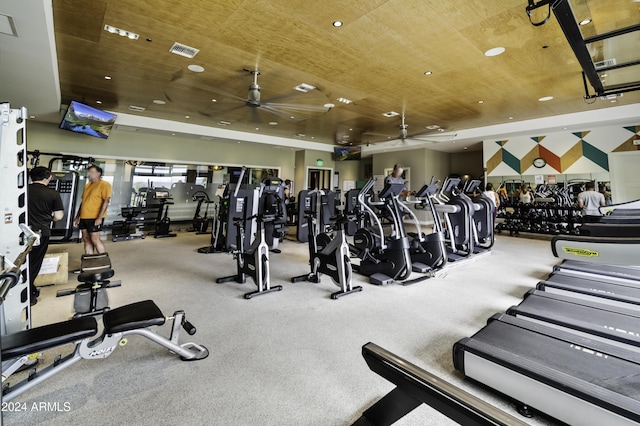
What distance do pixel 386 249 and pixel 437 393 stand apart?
3314 mm

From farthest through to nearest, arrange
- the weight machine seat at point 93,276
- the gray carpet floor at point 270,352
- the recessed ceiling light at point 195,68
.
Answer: the recessed ceiling light at point 195,68 → the weight machine seat at point 93,276 → the gray carpet floor at point 270,352

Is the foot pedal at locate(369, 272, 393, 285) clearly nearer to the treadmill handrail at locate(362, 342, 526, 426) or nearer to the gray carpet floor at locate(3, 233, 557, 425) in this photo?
the gray carpet floor at locate(3, 233, 557, 425)

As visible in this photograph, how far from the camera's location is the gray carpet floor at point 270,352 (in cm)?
171

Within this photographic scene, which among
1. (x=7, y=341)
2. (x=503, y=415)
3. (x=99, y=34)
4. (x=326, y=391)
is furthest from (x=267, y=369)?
(x=99, y=34)

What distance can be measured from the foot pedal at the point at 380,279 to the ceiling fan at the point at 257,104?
364cm

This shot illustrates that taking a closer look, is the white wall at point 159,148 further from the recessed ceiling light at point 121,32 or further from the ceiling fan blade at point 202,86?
the recessed ceiling light at point 121,32

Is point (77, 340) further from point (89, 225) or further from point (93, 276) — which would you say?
point (89, 225)

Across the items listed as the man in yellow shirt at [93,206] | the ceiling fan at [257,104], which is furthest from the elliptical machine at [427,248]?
the man in yellow shirt at [93,206]

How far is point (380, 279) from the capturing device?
407 centimetres

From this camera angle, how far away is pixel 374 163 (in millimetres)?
13234

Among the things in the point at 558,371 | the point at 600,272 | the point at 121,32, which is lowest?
the point at 558,371

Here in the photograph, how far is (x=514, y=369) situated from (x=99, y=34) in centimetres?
584

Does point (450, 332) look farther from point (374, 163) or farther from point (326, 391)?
point (374, 163)

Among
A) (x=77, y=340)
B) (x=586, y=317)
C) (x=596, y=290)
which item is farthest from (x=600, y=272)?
(x=77, y=340)
